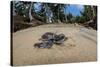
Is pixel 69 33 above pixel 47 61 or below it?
above

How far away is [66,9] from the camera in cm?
236

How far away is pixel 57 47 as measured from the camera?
232 centimetres

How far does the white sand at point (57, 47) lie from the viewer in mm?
2176

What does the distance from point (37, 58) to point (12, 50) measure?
0.29 m

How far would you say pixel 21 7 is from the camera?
2.19 meters

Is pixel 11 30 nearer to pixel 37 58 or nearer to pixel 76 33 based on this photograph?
pixel 37 58

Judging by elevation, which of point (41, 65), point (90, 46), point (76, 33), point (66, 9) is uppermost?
point (66, 9)

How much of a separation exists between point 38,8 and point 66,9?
335 mm

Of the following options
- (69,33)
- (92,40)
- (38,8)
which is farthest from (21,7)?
(92,40)

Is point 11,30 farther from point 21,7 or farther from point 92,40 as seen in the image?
point 92,40

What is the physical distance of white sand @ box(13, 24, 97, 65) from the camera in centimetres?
218

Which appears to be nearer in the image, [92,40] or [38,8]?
[38,8]
